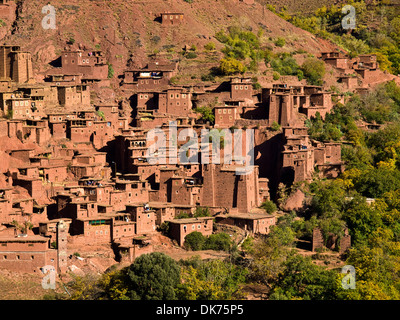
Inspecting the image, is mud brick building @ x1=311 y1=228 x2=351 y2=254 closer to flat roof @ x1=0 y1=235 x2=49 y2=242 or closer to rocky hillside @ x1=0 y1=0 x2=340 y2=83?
flat roof @ x1=0 y1=235 x2=49 y2=242

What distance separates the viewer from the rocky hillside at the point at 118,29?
3000 inches

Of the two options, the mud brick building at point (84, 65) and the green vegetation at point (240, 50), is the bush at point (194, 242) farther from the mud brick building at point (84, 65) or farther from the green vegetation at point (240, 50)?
the green vegetation at point (240, 50)

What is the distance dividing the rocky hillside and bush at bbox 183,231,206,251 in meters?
19.2

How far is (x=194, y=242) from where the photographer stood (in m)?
56.8

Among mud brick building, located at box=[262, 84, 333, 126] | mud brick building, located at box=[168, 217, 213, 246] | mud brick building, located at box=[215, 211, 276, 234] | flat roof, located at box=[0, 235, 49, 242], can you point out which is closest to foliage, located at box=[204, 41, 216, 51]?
mud brick building, located at box=[262, 84, 333, 126]

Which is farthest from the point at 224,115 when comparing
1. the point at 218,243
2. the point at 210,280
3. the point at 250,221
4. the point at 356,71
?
the point at 210,280

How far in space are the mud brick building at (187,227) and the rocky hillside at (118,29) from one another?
1809 cm

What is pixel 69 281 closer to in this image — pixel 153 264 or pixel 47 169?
pixel 153 264

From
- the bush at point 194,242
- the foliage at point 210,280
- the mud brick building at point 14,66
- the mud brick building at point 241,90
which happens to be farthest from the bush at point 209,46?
the foliage at point 210,280

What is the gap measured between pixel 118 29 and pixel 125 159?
757 inches

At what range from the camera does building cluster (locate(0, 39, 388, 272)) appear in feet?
182

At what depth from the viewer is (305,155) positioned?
64562mm

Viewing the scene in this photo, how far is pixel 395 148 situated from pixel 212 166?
626 inches

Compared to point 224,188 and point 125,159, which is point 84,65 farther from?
point 224,188
